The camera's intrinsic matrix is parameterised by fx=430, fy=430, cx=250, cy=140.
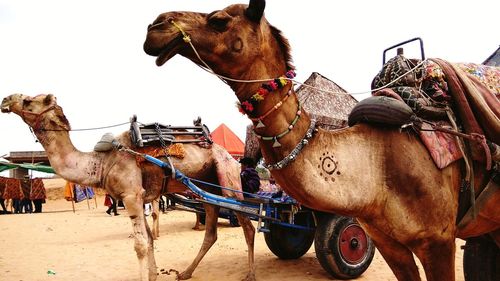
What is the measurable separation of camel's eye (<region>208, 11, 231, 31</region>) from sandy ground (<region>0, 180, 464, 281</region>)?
186 inches

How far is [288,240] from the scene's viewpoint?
7.30 meters

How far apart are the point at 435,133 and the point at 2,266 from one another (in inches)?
329

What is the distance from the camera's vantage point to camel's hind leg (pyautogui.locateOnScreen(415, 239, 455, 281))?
8.36 feet

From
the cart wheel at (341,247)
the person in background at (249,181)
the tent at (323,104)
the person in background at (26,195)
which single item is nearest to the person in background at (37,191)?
the person in background at (26,195)

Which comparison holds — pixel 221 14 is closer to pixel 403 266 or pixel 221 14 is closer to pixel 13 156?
pixel 403 266

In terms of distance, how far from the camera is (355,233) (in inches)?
239

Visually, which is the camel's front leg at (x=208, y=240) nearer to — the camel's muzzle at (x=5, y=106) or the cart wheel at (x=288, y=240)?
the cart wheel at (x=288, y=240)

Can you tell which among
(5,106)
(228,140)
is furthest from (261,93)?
(228,140)

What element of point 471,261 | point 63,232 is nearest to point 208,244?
point 471,261

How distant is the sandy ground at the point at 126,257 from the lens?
674 cm

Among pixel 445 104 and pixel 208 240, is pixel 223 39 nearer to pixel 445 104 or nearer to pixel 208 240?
pixel 445 104

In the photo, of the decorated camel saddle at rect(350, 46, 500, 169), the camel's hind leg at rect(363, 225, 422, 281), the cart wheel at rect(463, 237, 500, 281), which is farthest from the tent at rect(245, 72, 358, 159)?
the camel's hind leg at rect(363, 225, 422, 281)

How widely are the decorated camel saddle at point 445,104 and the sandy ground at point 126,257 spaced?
3812 millimetres

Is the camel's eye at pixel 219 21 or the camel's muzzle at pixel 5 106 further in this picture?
the camel's muzzle at pixel 5 106
